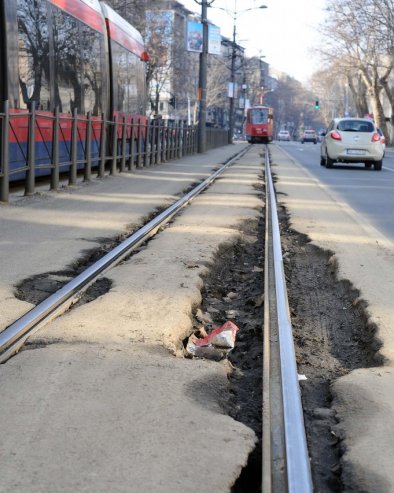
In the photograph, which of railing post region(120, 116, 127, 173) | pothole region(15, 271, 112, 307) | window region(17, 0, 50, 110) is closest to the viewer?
pothole region(15, 271, 112, 307)

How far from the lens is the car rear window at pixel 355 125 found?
24203 mm

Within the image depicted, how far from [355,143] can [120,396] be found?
21.3m

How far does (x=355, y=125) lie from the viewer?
80.2 feet

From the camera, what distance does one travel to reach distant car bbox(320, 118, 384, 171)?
23781 millimetres

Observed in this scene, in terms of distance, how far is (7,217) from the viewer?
9.86 metres

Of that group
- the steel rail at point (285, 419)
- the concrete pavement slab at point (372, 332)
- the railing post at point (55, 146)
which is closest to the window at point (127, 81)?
the railing post at point (55, 146)

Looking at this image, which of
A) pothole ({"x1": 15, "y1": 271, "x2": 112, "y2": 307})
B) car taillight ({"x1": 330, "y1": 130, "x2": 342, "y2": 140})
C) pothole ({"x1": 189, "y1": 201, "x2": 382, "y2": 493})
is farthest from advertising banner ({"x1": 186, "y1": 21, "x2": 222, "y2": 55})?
pothole ({"x1": 15, "y1": 271, "x2": 112, "y2": 307})

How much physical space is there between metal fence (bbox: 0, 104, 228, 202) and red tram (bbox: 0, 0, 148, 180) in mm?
28

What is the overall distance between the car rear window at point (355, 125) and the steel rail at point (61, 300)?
1603 centimetres

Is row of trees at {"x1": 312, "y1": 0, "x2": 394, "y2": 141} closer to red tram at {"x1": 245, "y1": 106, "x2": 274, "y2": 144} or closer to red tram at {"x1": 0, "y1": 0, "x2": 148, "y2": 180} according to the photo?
red tram at {"x1": 245, "y1": 106, "x2": 274, "y2": 144}

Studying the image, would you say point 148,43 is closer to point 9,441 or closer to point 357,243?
point 357,243

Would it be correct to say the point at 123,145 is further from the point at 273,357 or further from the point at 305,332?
the point at 273,357

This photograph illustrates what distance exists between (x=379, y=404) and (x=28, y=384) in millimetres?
1517

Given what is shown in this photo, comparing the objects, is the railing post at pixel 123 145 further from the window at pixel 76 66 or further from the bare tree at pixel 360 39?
the bare tree at pixel 360 39
